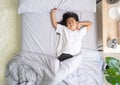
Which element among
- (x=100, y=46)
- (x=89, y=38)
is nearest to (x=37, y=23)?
(x=89, y=38)

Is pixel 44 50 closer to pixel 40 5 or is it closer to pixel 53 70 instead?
pixel 53 70

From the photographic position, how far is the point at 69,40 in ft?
5.59

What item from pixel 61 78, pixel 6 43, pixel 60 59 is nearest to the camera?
pixel 61 78

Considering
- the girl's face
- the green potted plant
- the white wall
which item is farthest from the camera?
the white wall

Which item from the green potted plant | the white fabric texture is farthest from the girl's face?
the green potted plant

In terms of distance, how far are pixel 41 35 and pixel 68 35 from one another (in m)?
0.22

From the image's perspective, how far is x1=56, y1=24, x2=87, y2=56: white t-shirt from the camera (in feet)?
5.58

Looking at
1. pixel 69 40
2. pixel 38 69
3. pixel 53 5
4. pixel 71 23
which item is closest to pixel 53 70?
pixel 38 69

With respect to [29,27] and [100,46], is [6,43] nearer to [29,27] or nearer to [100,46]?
[29,27]

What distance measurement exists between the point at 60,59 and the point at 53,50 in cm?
9

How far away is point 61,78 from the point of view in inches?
62.6

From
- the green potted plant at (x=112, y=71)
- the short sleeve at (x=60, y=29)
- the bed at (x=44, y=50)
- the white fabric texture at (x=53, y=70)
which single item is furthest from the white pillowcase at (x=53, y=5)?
the green potted plant at (x=112, y=71)

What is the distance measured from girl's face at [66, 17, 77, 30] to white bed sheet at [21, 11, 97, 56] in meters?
0.08

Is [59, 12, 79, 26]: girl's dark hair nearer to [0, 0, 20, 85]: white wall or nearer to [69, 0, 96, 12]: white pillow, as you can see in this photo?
[69, 0, 96, 12]: white pillow
